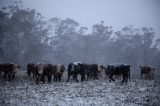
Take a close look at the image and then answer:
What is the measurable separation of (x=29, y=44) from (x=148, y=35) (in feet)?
121

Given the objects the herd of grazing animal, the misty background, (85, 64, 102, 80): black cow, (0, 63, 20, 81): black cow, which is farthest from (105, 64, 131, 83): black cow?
the misty background

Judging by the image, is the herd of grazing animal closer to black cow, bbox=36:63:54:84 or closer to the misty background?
black cow, bbox=36:63:54:84

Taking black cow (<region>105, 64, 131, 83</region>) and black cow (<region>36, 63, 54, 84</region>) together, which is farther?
black cow (<region>105, 64, 131, 83</region>)

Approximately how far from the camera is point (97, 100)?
1316cm

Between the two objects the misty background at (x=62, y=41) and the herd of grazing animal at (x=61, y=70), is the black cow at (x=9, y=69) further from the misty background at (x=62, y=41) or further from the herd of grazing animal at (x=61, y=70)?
the misty background at (x=62, y=41)

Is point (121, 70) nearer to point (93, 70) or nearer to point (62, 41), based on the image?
point (93, 70)

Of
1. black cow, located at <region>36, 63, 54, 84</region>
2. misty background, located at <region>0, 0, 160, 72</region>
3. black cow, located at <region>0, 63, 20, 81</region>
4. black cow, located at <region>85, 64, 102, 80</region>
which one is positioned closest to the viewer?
black cow, located at <region>36, 63, 54, 84</region>

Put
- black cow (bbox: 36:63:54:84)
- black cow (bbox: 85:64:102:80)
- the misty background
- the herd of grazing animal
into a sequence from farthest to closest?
the misty background, black cow (bbox: 85:64:102:80), the herd of grazing animal, black cow (bbox: 36:63:54:84)

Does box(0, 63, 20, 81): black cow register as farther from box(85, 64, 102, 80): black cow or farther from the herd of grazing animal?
box(85, 64, 102, 80): black cow

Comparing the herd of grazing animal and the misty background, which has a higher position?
the misty background

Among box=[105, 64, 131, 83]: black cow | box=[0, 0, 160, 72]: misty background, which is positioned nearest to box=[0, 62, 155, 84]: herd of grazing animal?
box=[105, 64, 131, 83]: black cow

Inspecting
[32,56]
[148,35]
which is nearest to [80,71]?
[32,56]

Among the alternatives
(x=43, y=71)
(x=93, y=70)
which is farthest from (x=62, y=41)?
(x=43, y=71)

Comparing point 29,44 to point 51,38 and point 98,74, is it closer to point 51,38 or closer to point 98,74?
point 51,38
